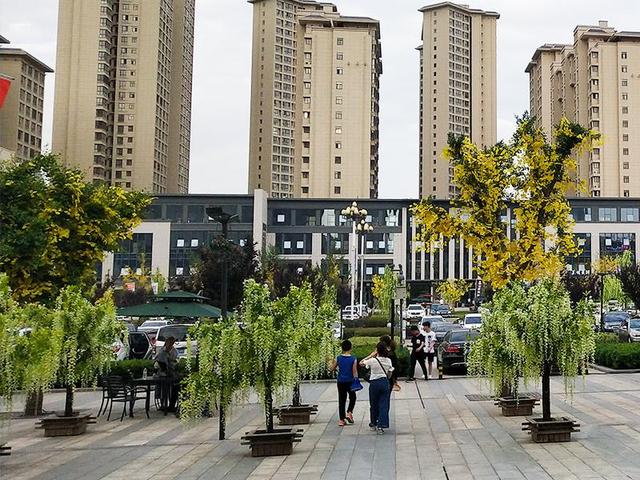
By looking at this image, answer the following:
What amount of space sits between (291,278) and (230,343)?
43.1m

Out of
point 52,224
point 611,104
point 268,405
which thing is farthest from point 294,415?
point 611,104

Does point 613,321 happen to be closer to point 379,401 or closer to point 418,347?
point 418,347

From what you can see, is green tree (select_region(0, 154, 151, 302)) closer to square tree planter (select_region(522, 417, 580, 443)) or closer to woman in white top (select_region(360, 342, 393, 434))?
woman in white top (select_region(360, 342, 393, 434))

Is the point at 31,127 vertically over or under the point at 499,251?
over

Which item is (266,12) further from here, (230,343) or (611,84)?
(230,343)

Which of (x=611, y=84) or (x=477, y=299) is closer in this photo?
(x=477, y=299)

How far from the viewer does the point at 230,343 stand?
395 inches

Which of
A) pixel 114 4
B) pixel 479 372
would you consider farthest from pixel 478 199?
pixel 114 4

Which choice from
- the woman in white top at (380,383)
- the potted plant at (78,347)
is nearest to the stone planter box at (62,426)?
the potted plant at (78,347)

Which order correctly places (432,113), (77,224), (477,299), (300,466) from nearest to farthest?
(300,466) → (77,224) → (477,299) → (432,113)

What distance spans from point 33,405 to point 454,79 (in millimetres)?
138629

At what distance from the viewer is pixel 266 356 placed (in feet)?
32.6

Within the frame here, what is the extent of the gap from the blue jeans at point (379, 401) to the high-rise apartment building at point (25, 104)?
96.9m

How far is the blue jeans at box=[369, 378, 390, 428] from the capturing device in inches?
467
